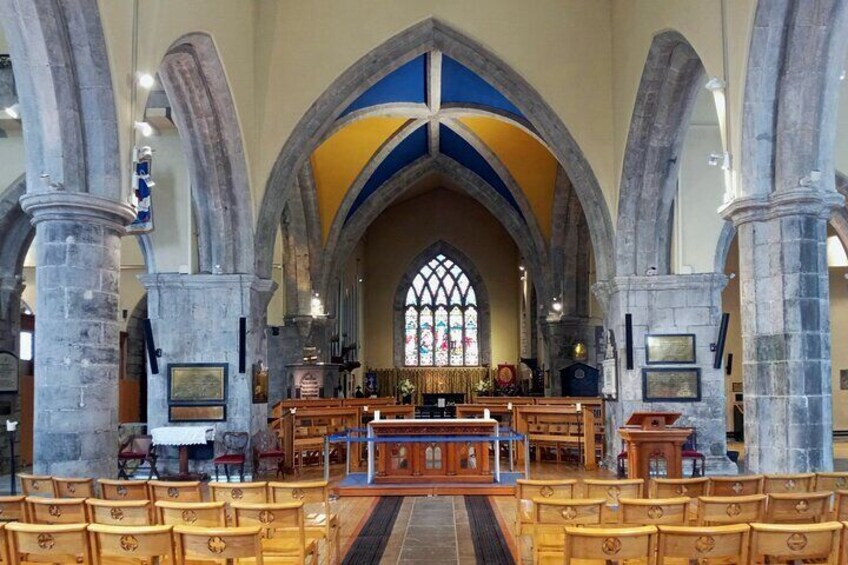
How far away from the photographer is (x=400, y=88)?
16.6 meters

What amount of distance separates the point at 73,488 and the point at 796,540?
500 centimetres

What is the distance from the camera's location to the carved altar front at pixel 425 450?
11261 millimetres

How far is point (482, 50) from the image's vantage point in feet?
45.2

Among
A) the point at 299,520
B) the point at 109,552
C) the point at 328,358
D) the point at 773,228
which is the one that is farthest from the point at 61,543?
the point at 328,358

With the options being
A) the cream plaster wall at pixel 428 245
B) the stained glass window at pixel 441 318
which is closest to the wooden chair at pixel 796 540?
the cream plaster wall at pixel 428 245

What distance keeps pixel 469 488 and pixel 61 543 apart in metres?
6.86

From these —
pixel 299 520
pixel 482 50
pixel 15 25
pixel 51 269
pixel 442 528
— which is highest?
pixel 482 50

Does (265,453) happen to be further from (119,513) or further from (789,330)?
(789,330)

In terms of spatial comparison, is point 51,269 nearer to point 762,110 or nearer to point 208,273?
point 208,273

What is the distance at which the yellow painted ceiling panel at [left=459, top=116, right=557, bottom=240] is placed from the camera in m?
19.1

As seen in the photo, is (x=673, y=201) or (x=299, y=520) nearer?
(x=299, y=520)

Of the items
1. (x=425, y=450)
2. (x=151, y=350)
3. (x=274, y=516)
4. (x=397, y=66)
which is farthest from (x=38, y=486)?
(x=397, y=66)

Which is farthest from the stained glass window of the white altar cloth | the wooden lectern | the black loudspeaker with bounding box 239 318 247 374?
the wooden lectern

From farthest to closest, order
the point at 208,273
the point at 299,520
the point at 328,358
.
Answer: the point at 328,358, the point at 208,273, the point at 299,520
